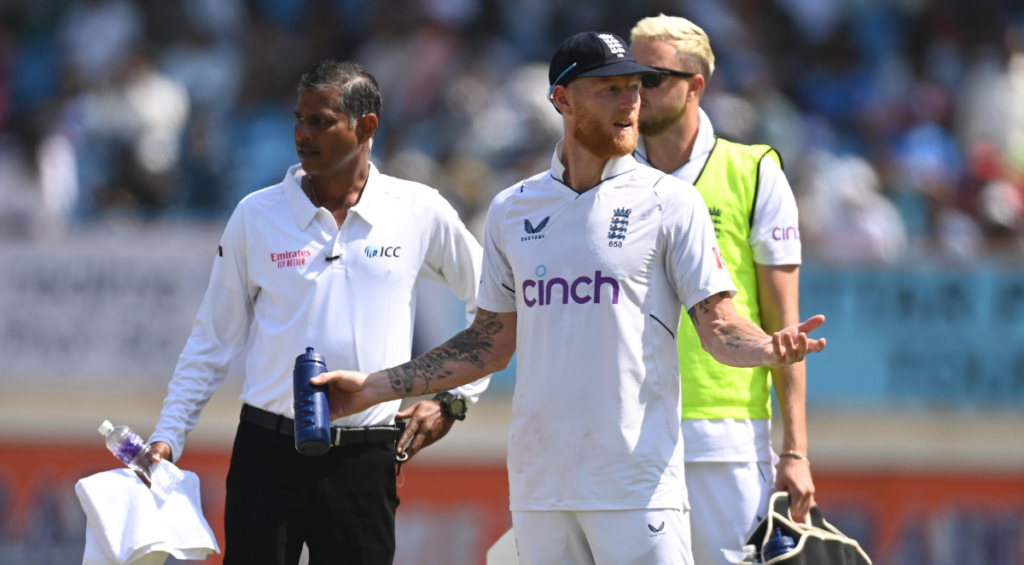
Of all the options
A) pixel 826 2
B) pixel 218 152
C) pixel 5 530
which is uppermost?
pixel 826 2

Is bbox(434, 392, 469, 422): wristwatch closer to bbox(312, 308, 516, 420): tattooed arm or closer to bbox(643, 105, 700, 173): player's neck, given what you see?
bbox(312, 308, 516, 420): tattooed arm

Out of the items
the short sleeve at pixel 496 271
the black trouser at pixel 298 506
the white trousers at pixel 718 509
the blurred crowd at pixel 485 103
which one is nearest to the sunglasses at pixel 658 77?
the short sleeve at pixel 496 271

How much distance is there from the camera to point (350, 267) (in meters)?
4.96

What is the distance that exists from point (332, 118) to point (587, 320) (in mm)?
1469

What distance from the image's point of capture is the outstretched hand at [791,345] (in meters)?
3.74

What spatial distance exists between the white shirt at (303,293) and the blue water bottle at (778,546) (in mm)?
1515

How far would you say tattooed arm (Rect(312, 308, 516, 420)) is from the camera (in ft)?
14.7

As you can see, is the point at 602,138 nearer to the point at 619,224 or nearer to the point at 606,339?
the point at 619,224

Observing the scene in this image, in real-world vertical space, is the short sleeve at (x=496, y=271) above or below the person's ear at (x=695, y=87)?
below

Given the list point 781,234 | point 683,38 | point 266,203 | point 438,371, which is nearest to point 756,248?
point 781,234

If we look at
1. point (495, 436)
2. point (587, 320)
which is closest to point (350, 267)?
point (587, 320)

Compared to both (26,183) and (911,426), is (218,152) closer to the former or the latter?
(26,183)

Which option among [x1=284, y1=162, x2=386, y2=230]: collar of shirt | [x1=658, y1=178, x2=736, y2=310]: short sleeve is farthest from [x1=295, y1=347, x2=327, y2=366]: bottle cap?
[x1=658, y1=178, x2=736, y2=310]: short sleeve

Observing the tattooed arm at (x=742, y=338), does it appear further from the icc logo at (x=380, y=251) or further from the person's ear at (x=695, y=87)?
the icc logo at (x=380, y=251)
